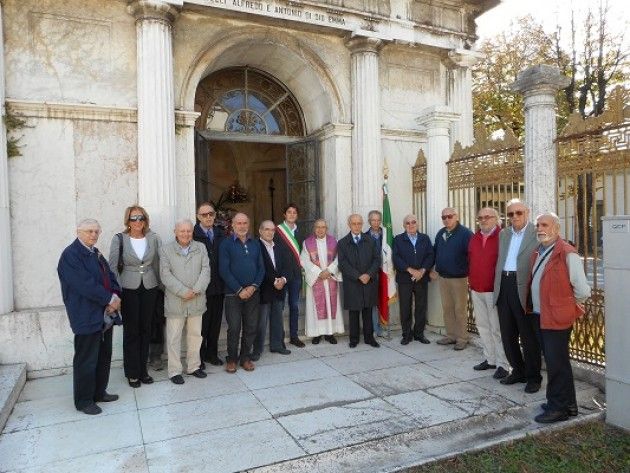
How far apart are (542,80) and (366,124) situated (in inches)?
101

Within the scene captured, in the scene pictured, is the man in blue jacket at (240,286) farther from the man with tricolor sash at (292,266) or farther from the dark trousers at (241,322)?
the man with tricolor sash at (292,266)

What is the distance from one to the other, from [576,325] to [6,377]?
231 inches

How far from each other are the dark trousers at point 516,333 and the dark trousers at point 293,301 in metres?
2.53

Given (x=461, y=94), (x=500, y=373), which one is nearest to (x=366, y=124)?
(x=461, y=94)

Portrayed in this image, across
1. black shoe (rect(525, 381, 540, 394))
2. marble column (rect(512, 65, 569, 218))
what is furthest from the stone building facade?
black shoe (rect(525, 381, 540, 394))

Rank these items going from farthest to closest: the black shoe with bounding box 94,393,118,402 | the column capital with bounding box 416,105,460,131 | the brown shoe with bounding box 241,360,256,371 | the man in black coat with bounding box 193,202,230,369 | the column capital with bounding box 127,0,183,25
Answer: the column capital with bounding box 416,105,460,131, the column capital with bounding box 127,0,183,25, the man in black coat with bounding box 193,202,230,369, the brown shoe with bounding box 241,360,256,371, the black shoe with bounding box 94,393,118,402

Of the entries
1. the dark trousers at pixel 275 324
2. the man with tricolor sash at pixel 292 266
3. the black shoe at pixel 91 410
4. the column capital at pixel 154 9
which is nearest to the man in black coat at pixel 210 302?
the dark trousers at pixel 275 324

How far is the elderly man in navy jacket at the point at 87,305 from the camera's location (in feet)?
14.2

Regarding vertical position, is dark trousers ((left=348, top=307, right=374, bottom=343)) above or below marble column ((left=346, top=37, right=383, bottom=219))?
below

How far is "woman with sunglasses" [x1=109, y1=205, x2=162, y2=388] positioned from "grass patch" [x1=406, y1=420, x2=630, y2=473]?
120 inches

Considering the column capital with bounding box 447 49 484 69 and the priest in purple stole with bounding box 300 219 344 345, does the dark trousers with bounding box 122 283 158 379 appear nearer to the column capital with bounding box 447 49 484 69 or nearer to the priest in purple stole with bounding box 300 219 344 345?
the priest in purple stole with bounding box 300 219 344 345

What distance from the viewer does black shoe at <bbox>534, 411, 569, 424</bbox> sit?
13.5 ft

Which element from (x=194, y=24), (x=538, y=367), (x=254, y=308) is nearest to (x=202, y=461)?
(x=254, y=308)

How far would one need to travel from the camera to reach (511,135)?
20.1ft
